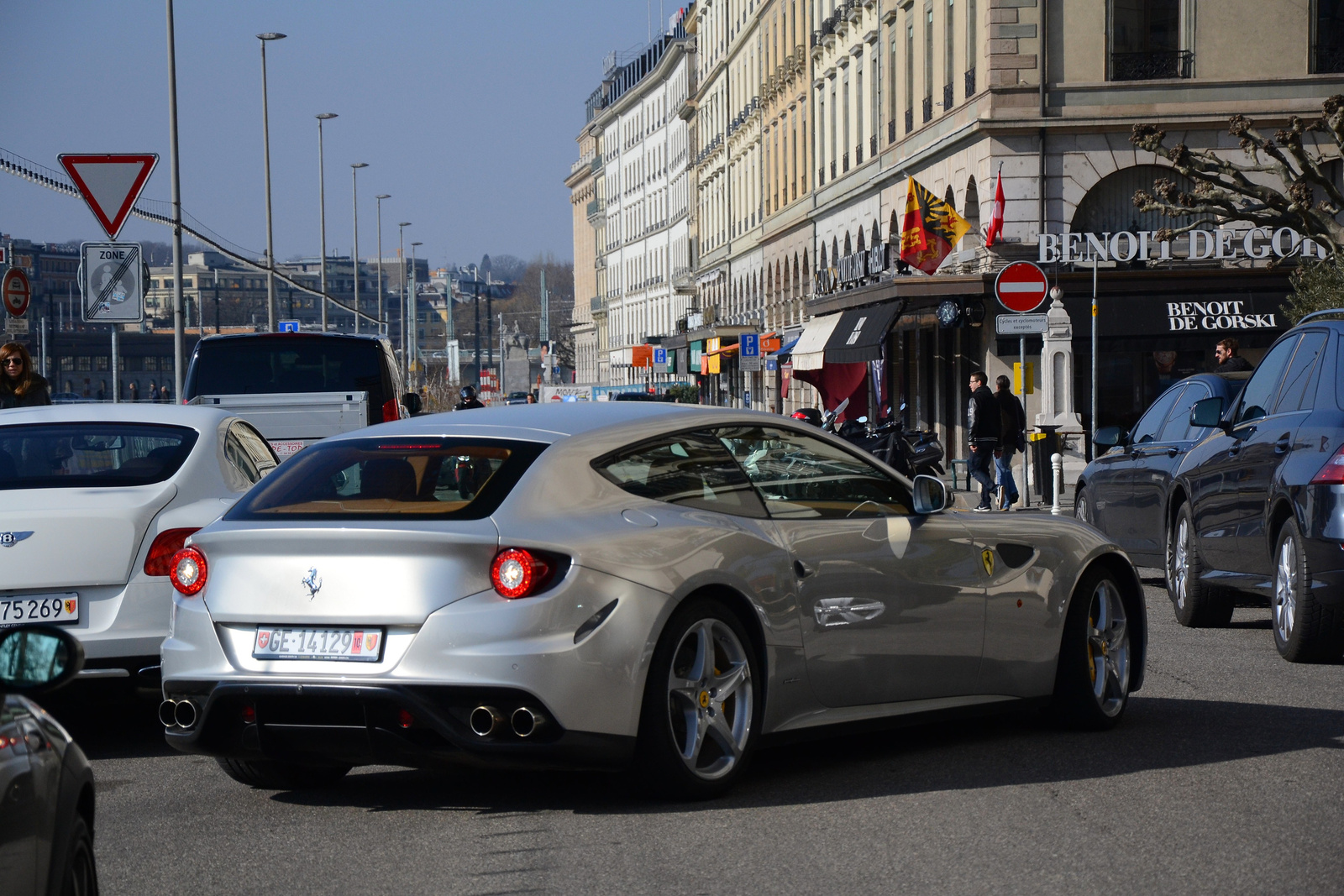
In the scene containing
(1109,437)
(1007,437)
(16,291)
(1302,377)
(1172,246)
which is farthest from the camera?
(1172,246)

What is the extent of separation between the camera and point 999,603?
25.6ft

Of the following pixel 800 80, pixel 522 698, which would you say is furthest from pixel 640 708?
pixel 800 80

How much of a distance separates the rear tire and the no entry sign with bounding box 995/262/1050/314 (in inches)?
678

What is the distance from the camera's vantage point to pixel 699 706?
6.51 meters

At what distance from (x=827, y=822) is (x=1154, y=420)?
9633 mm

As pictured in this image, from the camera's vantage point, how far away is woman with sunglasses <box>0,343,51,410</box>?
1420cm

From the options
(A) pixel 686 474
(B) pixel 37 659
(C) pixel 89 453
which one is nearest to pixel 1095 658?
(A) pixel 686 474

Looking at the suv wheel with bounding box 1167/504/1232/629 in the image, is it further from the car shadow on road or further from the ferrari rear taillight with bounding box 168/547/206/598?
the ferrari rear taillight with bounding box 168/547/206/598

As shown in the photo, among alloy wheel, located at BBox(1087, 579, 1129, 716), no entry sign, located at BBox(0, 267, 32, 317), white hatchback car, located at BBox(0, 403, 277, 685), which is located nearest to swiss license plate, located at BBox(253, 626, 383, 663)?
white hatchback car, located at BBox(0, 403, 277, 685)

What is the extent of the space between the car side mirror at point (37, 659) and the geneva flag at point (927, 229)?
34036mm

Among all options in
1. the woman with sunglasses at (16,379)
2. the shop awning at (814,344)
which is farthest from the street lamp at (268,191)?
the woman with sunglasses at (16,379)

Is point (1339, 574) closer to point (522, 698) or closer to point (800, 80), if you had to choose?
point (522, 698)

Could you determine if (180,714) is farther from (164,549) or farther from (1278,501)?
(1278,501)

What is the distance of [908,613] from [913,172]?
3682 centimetres
